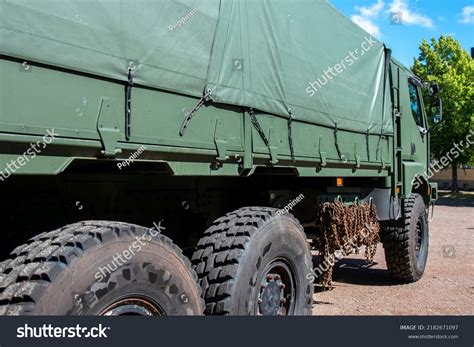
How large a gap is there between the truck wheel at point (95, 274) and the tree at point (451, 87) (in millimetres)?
25285

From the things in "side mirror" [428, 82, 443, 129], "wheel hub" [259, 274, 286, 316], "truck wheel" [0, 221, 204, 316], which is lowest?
"wheel hub" [259, 274, 286, 316]

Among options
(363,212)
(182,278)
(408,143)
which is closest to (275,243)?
(182,278)

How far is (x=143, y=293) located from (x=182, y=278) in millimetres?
303

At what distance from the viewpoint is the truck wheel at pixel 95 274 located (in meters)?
2.03

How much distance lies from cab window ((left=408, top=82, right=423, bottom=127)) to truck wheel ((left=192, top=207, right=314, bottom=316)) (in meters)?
4.09

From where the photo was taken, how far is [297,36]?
4.07m

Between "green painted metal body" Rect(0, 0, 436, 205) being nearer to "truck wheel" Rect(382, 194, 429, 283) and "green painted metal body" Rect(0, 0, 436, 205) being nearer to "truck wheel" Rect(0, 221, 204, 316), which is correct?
"truck wheel" Rect(0, 221, 204, 316)

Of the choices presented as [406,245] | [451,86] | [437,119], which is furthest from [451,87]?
[406,245]

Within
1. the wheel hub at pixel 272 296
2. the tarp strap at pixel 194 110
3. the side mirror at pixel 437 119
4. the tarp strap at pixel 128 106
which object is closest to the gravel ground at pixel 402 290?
the wheel hub at pixel 272 296

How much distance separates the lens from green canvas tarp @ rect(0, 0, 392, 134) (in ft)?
7.09

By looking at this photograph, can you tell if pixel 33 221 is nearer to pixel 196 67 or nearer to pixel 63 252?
pixel 63 252

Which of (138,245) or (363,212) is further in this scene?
(363,212)

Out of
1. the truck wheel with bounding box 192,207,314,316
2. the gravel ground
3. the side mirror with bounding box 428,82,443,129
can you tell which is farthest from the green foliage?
the truck wheel with bounding box 192,207,314,316

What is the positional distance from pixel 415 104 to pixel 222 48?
4924 mm
